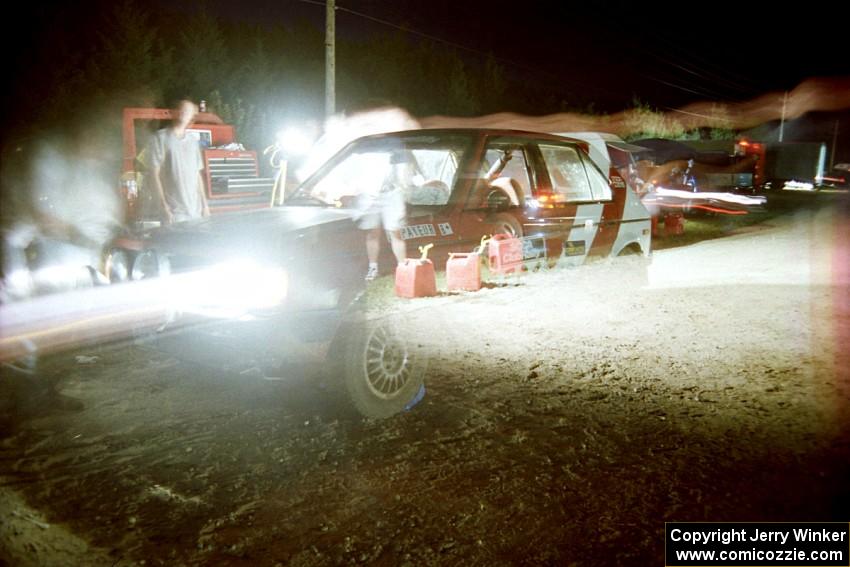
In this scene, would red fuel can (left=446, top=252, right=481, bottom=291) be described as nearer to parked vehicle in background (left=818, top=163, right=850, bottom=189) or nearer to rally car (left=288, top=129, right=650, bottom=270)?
rally car (left=288, top=129, right=650, bottom=270)

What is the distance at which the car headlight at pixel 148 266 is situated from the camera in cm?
406

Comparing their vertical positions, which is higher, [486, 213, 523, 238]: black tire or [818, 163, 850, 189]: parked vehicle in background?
[818, 163, 850, 189]: parked vehicle in background

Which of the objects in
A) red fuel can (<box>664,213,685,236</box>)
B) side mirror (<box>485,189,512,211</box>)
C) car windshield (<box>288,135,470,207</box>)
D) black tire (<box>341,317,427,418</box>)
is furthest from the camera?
red fuel can (<box>664,213,685,236</box>)

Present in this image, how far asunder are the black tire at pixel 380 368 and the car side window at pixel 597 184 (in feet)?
11.3

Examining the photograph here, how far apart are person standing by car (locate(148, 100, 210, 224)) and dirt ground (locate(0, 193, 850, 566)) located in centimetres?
224

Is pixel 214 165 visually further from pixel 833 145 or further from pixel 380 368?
pixel 833 145

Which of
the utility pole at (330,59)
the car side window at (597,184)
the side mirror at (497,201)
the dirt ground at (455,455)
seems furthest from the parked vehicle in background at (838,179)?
the dirt ground at (455,455)

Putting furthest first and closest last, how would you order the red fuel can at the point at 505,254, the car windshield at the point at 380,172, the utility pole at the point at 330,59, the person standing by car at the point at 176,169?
the utility pole at the point at 330,59, the person standing by car at the point at 176,169, the red fuel can at the point at 505,254, the car windshield at the point at 380,172

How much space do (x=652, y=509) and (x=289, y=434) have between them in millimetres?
1831

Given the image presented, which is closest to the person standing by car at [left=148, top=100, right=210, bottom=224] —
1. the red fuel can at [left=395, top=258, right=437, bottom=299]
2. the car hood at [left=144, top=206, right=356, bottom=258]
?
the car hood at [left=144, top=206, right=356, bottom=258]

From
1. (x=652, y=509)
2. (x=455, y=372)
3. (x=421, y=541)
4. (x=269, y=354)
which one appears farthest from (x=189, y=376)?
(x=652, y=509)

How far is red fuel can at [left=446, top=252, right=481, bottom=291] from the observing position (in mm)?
5566

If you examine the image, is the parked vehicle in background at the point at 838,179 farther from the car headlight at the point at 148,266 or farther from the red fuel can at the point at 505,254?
the car headlight at the point at 148,266

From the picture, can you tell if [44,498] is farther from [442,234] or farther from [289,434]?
[442,234]
